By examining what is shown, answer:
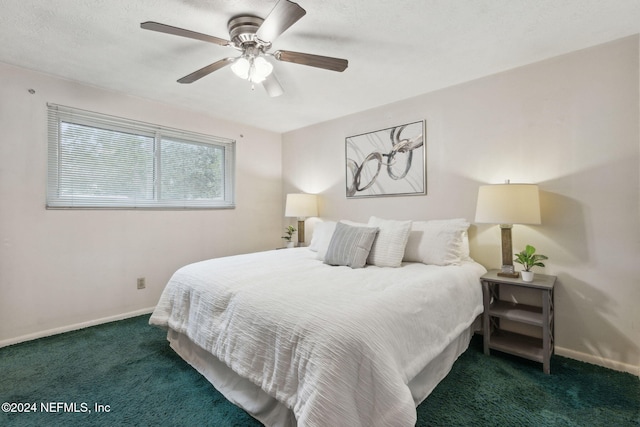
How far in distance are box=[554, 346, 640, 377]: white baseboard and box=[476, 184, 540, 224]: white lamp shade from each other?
1.03 metres

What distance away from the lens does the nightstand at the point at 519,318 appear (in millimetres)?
1982

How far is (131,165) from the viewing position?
3.08m

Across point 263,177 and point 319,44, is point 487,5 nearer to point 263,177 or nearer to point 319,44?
point 319,44

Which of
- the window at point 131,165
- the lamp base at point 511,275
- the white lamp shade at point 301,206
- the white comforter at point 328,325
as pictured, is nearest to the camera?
the white comforter at point 328,325

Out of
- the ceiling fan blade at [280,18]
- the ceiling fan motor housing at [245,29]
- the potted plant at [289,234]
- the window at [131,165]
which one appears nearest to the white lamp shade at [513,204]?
the ceiling fan blade at [280,18]

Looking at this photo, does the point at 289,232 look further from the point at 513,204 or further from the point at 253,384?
the point at 513,204

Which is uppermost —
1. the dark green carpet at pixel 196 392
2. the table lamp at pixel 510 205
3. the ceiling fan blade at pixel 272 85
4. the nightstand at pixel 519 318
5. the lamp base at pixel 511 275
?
the ceiling fan blade at pixel 272 85

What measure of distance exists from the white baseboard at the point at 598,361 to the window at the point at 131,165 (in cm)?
360

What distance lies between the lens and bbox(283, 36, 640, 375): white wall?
202 cm

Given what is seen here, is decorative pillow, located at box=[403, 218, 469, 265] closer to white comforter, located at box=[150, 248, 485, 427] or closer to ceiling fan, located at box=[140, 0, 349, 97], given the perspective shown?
white comforter, located at box=[150, 248, 485, 427]

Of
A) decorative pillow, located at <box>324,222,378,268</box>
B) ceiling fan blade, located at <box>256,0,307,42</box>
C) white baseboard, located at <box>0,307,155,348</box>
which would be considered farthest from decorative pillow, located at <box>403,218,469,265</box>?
white baseboard, located at <box>0,307,155,348</box>

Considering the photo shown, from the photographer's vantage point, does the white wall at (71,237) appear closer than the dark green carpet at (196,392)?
No

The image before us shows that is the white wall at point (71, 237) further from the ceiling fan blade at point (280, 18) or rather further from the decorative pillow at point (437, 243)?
the decorative pillow at point (437, 243)

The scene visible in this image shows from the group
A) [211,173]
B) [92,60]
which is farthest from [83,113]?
[211,173]
